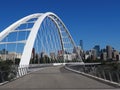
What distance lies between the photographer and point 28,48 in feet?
149

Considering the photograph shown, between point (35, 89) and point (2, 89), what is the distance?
1.78m

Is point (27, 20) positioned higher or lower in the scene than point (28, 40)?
higher

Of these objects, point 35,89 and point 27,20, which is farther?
point 27,20

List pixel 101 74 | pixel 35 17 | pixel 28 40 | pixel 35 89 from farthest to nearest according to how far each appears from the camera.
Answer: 1. pixel 35 17
2. pixel 28 40
3. pixel 101 74
4. pixel 35 89

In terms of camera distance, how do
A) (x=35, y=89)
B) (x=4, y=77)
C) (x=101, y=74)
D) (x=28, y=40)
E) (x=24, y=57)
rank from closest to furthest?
(x=35, y=89) → (x=4, y=77) → (x=101, y=74) → (x=24, y=57) → (x=28, y=40)

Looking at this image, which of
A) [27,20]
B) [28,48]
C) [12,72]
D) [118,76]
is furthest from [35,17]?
[118,76]

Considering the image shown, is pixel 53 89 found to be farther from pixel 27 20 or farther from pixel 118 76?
pixel 27 20

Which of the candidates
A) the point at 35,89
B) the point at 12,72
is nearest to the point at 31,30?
the point at 12,72

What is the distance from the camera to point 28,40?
4731cm

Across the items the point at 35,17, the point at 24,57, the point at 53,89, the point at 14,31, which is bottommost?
the point at 53,89

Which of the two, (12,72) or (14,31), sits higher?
(14,31)

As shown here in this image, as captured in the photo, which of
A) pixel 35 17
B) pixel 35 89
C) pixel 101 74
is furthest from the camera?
pixel 35 17

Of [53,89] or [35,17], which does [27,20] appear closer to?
[35,17]

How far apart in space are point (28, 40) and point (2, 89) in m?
29.8
